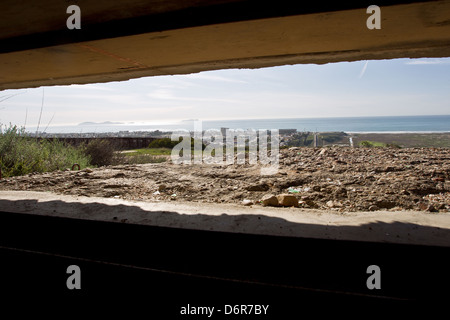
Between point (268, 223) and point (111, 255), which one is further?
point (268, 223)

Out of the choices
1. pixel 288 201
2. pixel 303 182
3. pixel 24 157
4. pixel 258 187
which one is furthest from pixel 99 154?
pixel 288 201

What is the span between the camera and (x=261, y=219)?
8.67ft

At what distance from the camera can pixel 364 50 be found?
313 cm

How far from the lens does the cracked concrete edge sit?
7.22ft

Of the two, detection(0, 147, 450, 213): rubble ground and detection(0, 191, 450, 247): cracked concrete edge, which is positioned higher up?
detection(0, 147, 450, 213): rubble ground

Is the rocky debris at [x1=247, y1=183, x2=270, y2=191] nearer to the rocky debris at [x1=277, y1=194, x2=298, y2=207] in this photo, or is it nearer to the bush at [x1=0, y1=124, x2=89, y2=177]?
the rocky debris at [x1=277, y1=194, x2=298, y2=207]

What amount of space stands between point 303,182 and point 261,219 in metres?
1.86

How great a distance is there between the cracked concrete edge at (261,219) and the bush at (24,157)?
10.4ft

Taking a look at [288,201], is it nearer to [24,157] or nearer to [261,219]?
[261,219]

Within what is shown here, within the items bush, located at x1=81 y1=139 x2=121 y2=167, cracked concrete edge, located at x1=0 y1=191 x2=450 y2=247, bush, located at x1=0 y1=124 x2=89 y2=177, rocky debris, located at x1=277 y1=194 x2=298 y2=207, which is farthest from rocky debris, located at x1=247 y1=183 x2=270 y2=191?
bush, located at x1=81 y1=139 x2=121 y2=167

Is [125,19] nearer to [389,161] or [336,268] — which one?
[336,268]

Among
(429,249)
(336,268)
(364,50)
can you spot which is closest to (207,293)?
(336,268)

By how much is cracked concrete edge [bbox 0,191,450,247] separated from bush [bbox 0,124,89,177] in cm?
318
